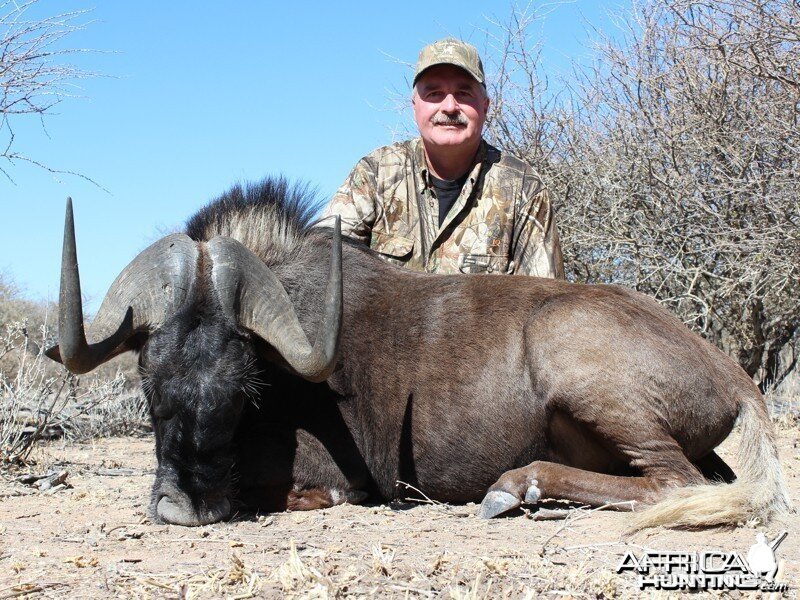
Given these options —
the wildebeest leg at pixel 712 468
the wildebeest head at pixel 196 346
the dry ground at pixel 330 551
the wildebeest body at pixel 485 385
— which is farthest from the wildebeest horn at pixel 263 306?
the wildebeest leg at pixel 712 468

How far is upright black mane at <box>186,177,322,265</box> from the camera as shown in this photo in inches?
196

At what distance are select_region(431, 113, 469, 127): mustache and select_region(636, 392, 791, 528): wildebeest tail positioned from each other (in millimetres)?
2922

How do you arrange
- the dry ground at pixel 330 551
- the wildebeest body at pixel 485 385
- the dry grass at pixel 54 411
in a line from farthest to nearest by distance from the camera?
the dry grass at pixel 54 411
the wildebeest body at pixel 485 385
the dry ground at pixel 330 551

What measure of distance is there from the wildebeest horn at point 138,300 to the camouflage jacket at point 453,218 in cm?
229

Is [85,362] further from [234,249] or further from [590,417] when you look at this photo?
[590,417]

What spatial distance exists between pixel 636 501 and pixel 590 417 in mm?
469

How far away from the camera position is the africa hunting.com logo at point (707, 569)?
3199mm

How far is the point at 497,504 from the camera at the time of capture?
4.39 m

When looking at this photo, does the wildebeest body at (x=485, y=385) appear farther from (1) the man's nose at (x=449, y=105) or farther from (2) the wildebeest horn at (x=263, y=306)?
(1) the man's nose at (x=449, y=105)

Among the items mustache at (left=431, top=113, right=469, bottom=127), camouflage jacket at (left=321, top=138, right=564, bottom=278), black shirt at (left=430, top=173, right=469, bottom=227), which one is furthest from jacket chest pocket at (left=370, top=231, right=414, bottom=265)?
mustache at (left=431, top=113, right=469, bottom=127)

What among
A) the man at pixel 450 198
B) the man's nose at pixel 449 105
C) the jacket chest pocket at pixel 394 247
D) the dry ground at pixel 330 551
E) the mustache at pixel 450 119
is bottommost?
the dry ground at pixel 330 551

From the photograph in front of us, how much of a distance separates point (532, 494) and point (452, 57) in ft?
11.3

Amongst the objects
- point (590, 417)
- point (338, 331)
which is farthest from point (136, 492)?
point (590, 417)

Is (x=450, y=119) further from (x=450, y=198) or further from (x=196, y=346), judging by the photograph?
(x=196, y=346)
